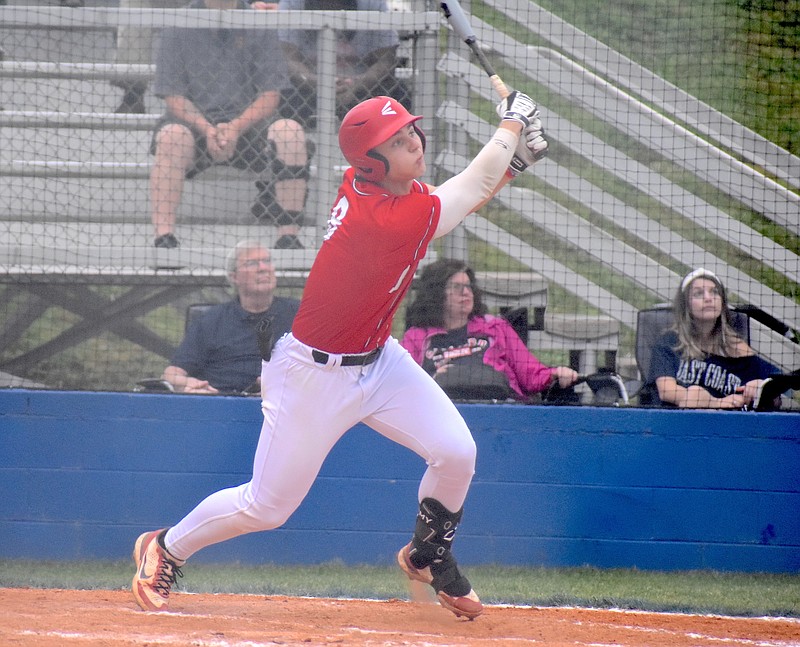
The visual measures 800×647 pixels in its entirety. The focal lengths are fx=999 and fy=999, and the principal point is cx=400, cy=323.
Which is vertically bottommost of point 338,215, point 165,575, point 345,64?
point 165,575

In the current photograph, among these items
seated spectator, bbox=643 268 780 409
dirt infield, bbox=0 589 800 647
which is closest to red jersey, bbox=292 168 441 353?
dirt infield, bbox=0 589 800 647

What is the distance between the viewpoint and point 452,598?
3.68m

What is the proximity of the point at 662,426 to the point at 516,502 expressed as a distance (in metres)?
0.82

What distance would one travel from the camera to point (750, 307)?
549 centimetres

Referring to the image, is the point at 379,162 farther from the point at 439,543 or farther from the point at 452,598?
the point at 452,598

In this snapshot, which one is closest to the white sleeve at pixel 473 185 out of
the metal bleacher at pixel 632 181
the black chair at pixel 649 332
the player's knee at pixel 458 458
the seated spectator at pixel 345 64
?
the player's knee at pixel 458 458

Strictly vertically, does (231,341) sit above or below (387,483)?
above

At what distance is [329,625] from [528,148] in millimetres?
1876

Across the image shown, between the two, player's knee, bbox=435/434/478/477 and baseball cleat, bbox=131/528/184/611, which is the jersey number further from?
baseball cleat, bbox=131/528/184/611

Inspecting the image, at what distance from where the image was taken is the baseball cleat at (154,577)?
3.70m

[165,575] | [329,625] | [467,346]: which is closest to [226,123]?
[467,346]

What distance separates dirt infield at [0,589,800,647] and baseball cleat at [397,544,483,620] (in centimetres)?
5

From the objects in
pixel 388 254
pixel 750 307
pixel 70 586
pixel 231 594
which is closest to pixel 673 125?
pixel 750 307

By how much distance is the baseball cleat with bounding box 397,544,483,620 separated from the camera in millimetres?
3680
